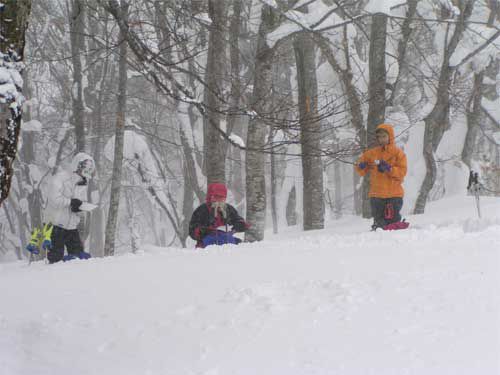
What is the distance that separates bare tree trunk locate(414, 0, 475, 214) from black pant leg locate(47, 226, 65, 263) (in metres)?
7.37

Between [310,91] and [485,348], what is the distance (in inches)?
342

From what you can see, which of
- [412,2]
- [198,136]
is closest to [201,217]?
[412,2]

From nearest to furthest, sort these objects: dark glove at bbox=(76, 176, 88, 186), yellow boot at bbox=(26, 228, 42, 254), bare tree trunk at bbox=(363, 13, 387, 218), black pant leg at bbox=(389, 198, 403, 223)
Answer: black pant leg at bbox=(389, 198, 403, 223), yellow boot at bbox=(26, 228, 42, 254), dark glove at bbox=(76, 176, 88, 186), bare tree trunk at bbox=(363, 13, 387, 218)

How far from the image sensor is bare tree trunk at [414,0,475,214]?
456 inches

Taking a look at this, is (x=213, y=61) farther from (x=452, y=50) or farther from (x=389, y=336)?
(x=389, y=336)

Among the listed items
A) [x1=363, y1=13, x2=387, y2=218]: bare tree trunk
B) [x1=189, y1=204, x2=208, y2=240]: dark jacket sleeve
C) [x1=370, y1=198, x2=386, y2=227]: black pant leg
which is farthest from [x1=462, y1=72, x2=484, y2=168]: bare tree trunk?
[x1=189, y1=204, x2=208, y2=240]: dark jacket sleeve

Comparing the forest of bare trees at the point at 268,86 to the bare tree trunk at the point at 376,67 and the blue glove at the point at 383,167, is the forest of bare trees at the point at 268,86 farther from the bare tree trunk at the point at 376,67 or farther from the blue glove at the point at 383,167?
the blue glove at the point at 383,167

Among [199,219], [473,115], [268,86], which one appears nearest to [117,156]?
[268,86]

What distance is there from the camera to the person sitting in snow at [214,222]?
7363mm

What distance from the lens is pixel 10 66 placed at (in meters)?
3.54

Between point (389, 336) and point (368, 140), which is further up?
point (368, 140)

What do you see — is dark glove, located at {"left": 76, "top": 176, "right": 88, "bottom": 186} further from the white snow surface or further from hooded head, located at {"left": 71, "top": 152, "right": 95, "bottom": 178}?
the white snow surface

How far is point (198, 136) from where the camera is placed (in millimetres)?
16766

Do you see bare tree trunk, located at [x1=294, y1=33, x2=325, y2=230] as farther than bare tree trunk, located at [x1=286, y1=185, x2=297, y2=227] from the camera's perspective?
No
